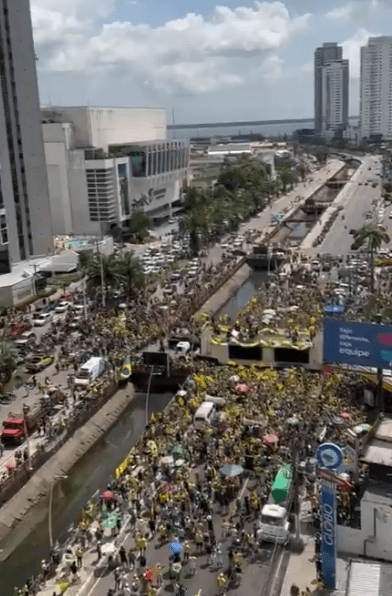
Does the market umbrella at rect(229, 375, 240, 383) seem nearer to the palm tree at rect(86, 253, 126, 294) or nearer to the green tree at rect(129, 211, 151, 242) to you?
the palm tree at rect(86, 253, 126, 294)

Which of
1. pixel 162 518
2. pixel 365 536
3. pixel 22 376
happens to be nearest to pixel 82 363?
pixel 22 376

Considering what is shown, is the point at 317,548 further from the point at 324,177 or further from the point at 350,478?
the point at 324,177

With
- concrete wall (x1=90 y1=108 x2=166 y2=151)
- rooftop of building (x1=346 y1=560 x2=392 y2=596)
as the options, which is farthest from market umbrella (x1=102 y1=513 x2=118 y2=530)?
concrete wall (x1=90 y1=108 x2=166 y2=151)

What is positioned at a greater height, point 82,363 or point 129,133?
point 129,133

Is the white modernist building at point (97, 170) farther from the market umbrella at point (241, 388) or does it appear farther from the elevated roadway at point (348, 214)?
the market umbrella at point (241, 388)

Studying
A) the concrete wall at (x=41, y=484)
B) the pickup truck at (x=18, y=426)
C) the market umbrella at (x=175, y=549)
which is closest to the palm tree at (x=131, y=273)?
the concrete wall at (x=41, y=484)

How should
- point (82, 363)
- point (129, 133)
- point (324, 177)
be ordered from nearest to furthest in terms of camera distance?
1. point (82, 363)
2. point (129, 133)
3. point (324, 177)
